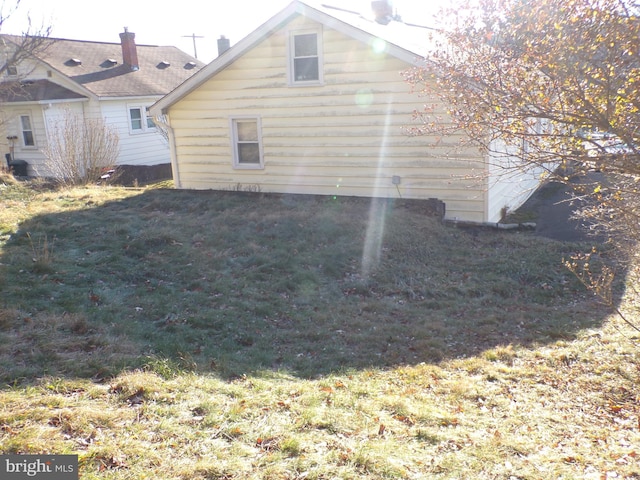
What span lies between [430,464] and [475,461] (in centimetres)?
36

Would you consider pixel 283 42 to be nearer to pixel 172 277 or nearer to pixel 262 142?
pixel 262 142

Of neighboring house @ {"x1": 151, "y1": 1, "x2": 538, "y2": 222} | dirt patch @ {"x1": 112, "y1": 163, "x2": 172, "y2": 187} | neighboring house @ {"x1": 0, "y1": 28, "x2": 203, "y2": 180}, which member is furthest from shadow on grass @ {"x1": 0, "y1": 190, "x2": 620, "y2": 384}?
neighboring house @ {"x1": 0, "y1": 28, "x2": 203, "y2": 180}

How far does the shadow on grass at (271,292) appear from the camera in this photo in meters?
6.04

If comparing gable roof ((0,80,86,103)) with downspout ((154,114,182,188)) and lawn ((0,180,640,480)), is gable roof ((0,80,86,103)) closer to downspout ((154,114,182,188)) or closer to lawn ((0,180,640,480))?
downspout ((154,114,182,188))

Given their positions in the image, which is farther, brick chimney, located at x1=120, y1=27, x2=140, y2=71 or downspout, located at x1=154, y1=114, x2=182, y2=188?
brick chimney, located at x1=120, y1=27, x2=140, y2=71

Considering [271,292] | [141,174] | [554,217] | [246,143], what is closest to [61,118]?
[141,174]

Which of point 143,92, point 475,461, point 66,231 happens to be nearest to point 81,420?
point 475,461

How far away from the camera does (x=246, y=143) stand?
14.7 meters

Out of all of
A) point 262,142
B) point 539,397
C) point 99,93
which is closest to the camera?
point 539,397

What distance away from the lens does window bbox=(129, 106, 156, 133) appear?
24.4 m

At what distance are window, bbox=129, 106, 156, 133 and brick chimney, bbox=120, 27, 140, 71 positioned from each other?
2.86 m

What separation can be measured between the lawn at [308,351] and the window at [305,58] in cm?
379

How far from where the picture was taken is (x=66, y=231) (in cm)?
1053

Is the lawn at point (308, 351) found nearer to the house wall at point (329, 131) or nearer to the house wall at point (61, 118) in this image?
the house wall at point (329, 131)
